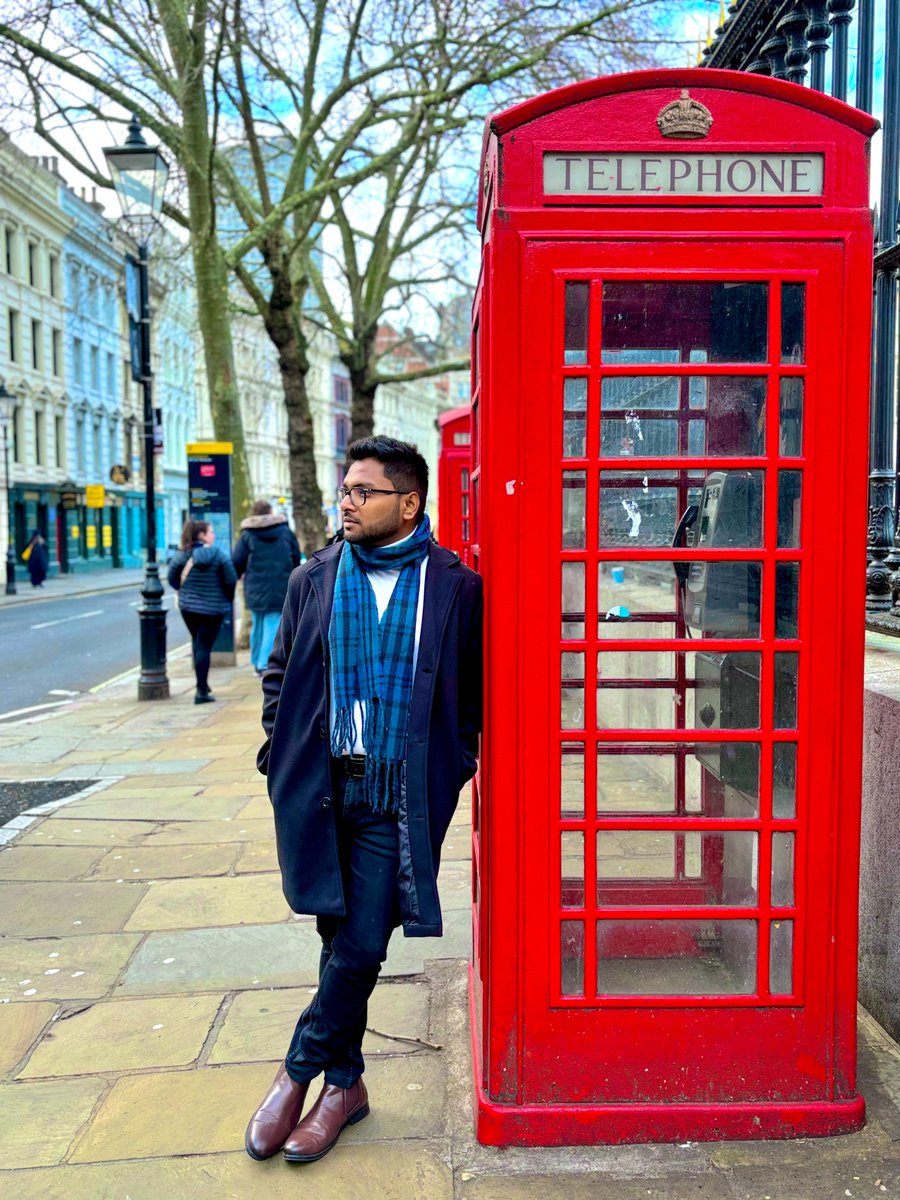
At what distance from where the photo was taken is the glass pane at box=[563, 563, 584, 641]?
Result: 2.64 meters

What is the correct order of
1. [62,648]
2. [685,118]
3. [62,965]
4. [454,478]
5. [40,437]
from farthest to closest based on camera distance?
[40,437]
[62,648]
[454,478]
[62,965]
[685,118]

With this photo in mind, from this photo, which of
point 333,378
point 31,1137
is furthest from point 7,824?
point 333,378

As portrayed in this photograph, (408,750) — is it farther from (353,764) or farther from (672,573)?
(672,573)

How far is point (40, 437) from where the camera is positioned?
128 ft

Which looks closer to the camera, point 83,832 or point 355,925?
point 355,925

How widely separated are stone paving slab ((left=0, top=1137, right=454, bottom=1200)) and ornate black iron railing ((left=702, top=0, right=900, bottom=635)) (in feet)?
8.28

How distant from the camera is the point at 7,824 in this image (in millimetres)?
5848

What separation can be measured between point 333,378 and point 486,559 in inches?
3292

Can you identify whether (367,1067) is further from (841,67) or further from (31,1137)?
(841,67)

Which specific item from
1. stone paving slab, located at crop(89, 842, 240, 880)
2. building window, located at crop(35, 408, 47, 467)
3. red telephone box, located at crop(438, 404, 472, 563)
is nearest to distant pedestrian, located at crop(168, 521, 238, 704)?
red telephone box, located at crop(438, 404, 472, 563)

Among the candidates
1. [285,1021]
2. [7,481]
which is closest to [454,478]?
[285,1021]

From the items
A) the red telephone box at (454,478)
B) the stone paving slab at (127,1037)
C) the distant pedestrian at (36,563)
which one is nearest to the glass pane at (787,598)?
the stone paving slab at (127,1037)

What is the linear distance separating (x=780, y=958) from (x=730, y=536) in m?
1.09

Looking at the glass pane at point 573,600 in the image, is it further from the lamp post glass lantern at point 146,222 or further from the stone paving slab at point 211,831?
the lamp post glass lantern at point 146,222
